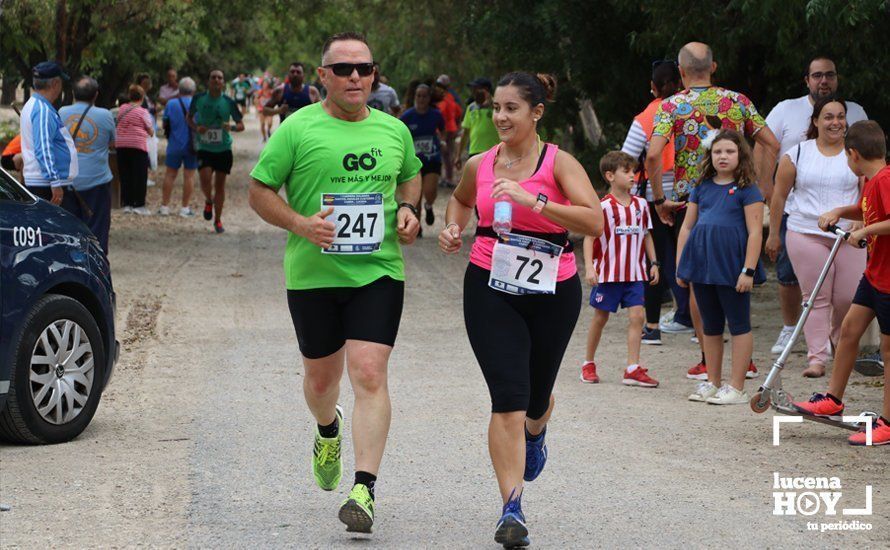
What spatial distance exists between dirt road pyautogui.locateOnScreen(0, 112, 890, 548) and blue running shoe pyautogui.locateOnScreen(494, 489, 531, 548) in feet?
0.76

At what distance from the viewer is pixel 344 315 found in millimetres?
6219

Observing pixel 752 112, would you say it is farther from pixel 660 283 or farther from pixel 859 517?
pixel 859 517

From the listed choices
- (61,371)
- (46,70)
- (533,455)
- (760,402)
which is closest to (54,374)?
(61,371)

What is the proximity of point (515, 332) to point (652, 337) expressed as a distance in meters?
6.10

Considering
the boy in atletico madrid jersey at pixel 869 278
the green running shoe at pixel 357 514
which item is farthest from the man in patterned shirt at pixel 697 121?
the green running shoe at pixel 357 514

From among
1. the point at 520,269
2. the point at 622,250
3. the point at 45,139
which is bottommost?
the point at 622,250

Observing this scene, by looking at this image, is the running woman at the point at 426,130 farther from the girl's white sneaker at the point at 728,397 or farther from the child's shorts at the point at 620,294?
the girl's white sneaker at the point at 728,397

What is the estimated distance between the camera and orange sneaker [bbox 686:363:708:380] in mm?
10273

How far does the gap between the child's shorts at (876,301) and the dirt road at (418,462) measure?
0.74m

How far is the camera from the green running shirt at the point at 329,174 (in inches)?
240

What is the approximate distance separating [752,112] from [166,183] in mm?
14593

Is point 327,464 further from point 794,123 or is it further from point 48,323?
point 794,123

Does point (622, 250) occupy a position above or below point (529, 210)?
below

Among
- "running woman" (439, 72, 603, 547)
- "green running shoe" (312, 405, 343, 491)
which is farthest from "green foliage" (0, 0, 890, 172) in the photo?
"green running shoe" (312, 405, 343, 491)
